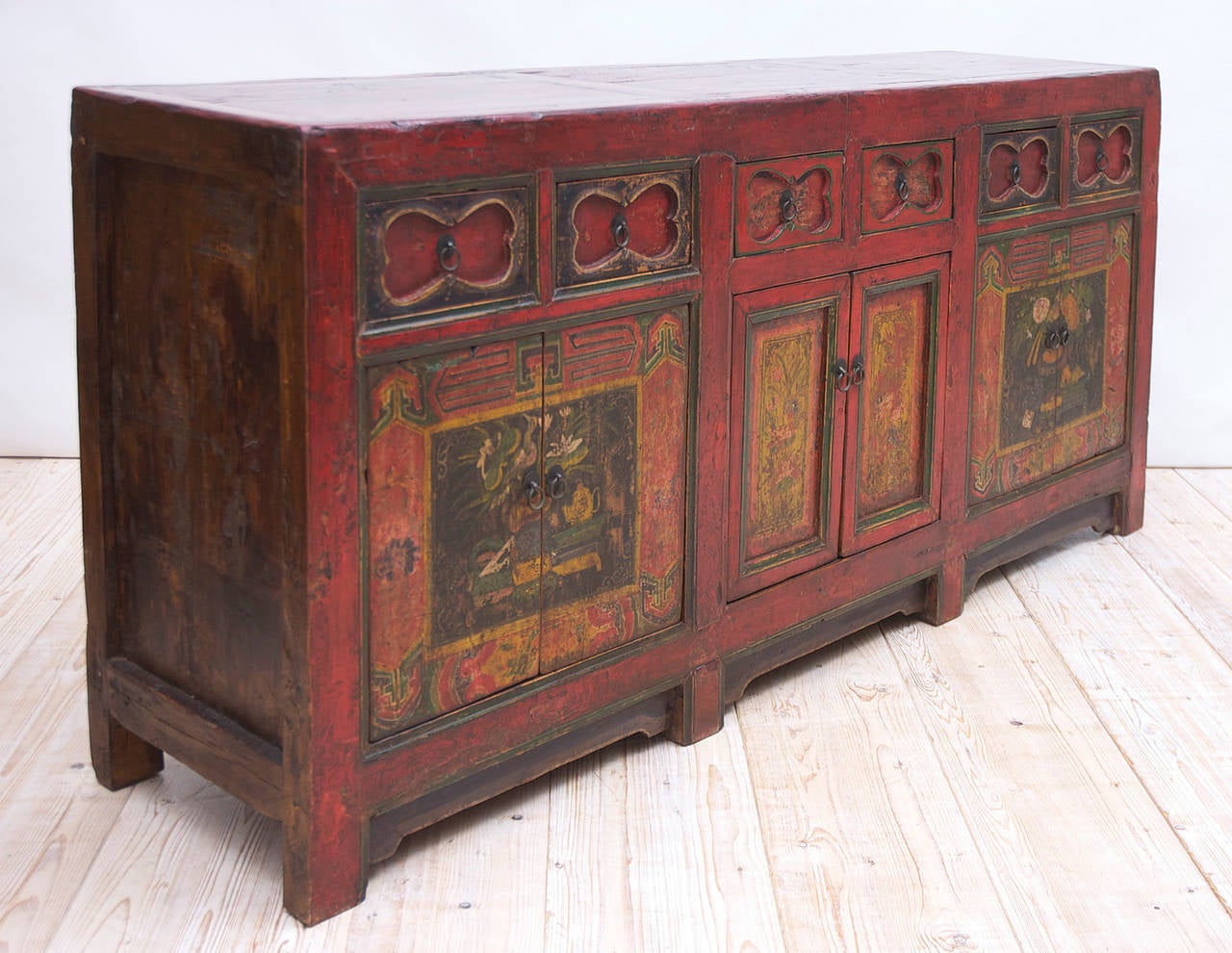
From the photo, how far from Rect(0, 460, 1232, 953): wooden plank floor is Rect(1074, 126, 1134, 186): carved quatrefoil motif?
94cm

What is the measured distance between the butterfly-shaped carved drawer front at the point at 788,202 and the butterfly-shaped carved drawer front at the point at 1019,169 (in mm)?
462

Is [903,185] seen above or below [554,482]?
above

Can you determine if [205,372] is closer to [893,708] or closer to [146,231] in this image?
[146,231]

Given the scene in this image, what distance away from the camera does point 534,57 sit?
4121mm

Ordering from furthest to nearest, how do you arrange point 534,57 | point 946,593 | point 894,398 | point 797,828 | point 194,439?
point 534,57 → point 946,593 → point 894,398 → point 797,828 → point 194,439

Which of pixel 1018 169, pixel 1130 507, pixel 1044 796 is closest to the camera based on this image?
pixel 1044 796

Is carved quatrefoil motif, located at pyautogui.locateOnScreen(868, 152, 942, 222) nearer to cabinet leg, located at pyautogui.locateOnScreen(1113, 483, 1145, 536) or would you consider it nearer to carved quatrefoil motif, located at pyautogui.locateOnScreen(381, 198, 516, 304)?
carved quatrefoil motif, located at pyautogui.locateOnScreen(381, 198, 516, 304)

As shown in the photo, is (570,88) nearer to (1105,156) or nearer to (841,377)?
(841,377)

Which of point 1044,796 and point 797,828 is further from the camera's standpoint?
point 1044,796

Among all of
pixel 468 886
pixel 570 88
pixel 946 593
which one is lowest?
pixel 468 886

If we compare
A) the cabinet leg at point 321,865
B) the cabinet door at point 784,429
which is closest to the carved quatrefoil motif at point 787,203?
the cabinet door at point 784,429

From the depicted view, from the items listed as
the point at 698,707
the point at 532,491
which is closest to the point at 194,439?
the point at 532,491

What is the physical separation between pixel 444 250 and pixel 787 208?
740 millimetres

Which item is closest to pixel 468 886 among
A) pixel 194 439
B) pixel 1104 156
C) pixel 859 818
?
pixel 859 818
